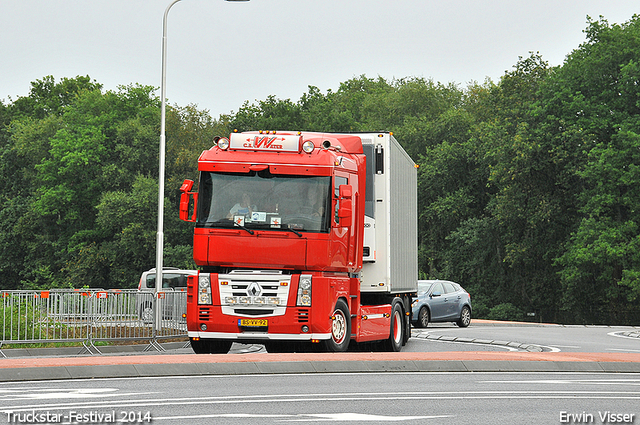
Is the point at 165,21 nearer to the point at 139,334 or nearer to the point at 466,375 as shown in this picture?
the point at 139,334

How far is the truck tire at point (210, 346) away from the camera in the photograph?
16672 mm

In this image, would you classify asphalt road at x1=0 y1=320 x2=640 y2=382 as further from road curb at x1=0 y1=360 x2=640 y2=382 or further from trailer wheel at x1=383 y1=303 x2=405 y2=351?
trailer wheel at x1=383 y1=303 x2=405 y2=351

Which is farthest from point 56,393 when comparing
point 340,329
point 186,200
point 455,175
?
point 455,175

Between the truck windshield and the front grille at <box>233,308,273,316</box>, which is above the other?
the truck windshield

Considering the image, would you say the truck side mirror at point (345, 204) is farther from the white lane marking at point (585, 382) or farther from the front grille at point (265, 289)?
the white lane marking at point (585, 382)

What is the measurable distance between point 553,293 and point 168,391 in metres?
45.0

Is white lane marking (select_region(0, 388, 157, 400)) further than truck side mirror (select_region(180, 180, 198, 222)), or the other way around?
truck side mirror (select_region(180, 180, 198, 222))

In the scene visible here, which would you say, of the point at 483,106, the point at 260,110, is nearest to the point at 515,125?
the point at 483,106

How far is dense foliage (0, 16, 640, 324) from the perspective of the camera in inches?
1866

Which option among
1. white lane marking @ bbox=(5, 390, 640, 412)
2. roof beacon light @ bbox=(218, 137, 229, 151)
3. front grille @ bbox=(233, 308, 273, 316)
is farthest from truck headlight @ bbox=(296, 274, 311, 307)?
white lane marking @ bbox=(5, 390, 640, 412)

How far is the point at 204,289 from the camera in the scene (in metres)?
16.0

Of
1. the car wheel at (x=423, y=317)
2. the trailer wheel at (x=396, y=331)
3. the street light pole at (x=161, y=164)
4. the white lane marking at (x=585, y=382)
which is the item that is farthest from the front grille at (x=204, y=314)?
the car wheel at (x=423, y=317)

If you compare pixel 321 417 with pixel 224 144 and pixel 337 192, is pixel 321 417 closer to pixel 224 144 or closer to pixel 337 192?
pixel 337 192

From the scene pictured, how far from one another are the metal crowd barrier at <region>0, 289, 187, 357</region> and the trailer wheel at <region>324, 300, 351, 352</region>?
5.28m
